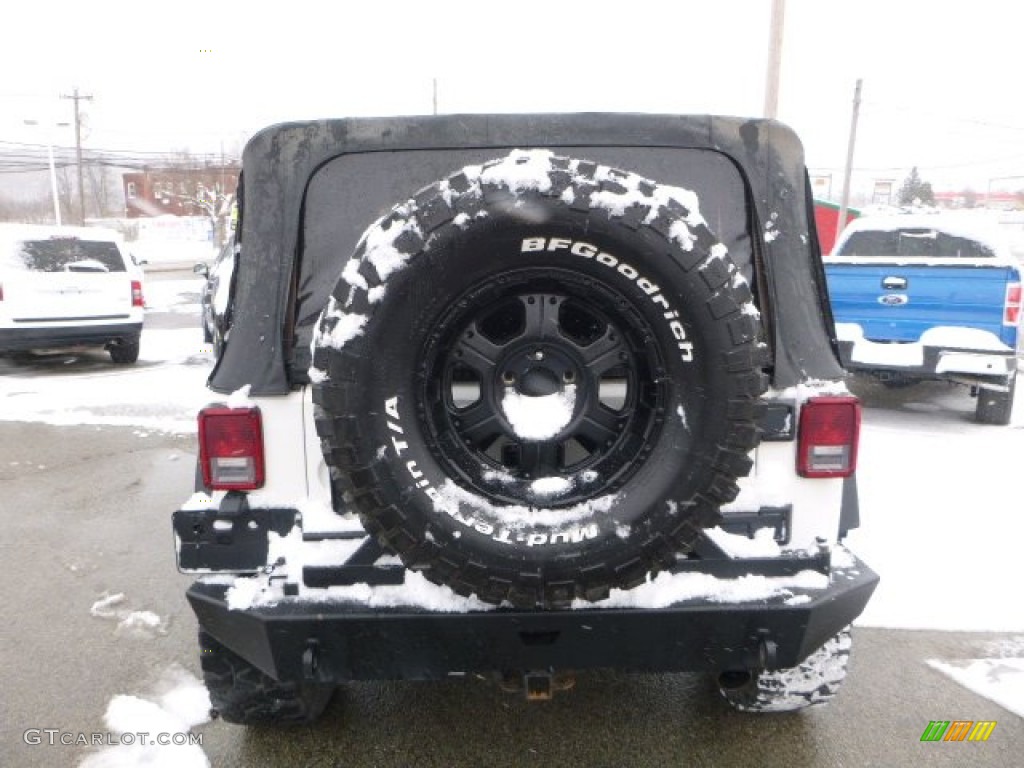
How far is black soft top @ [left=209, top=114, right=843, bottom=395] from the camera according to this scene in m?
2.52

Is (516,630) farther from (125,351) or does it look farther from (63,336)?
(125,351)

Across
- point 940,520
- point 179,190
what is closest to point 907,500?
point 940,520

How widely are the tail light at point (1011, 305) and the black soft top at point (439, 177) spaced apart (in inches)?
213

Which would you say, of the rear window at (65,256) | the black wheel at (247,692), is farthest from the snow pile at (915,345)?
the rear window at (65,256)

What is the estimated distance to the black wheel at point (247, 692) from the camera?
264 centimetres

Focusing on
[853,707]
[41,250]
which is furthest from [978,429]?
[41,250]

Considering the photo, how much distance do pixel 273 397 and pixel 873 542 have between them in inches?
151

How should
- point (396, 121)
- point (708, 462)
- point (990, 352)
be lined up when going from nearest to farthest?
point (708, 462)
point (396, 121)
point (990, 352)

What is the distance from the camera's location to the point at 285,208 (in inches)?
100

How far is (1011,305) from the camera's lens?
689 centimetres

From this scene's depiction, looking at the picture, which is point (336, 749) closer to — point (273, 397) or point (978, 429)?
point (273, 397)

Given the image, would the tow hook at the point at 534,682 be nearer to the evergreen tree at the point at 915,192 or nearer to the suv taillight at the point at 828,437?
the suv taillight at the point at 828,437

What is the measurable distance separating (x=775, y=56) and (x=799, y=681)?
14871 millimetres

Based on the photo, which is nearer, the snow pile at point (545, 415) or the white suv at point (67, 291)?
the snow pile at point (545, 415)
